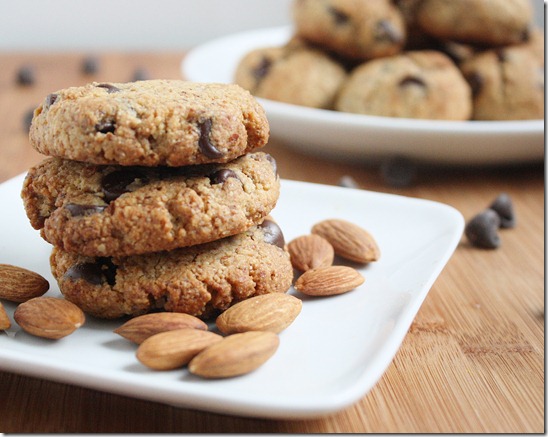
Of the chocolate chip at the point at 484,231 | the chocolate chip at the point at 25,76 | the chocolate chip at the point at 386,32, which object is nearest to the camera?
the chocolate chip at the point at 484,231

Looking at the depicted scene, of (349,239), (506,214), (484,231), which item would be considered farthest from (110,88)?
(506,214)

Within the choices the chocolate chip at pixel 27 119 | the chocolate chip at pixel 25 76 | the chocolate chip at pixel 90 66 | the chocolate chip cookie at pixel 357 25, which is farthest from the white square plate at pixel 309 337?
the chocolate chip at pixel 90 66

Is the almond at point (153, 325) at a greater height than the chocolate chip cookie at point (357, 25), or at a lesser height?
lesser

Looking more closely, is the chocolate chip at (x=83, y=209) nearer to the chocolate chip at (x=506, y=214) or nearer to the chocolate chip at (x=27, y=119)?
the chocolate chip at (x=506, y=214)

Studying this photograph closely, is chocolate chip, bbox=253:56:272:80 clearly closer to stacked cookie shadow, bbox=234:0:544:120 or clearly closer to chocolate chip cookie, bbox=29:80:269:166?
stacked cookie shadow, bbox=234:0:544:120

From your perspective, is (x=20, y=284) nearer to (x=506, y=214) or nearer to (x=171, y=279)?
(x=171, y=279)

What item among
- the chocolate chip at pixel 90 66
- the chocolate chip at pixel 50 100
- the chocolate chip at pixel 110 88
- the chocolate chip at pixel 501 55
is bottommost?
the chocolate chip at pixel 90 66

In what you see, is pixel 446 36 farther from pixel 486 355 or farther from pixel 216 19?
pixel 216 19
